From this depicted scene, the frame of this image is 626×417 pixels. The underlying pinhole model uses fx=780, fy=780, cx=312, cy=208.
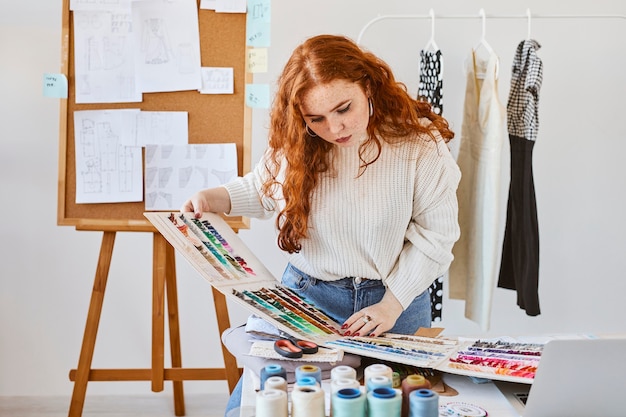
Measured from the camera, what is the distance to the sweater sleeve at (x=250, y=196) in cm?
177

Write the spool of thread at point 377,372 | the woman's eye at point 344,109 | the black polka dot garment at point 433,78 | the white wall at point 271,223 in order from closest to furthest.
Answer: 1. the spool of thread at point 377,372
2. the woman's eye at point 344,109
3. the black polka dot garment at point 433,78
4. the white wall at point 271,223

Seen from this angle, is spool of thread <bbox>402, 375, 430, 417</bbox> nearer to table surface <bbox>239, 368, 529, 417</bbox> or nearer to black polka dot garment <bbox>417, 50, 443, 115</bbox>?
table surface <bbox>239, 368, 529, 417</bbox>

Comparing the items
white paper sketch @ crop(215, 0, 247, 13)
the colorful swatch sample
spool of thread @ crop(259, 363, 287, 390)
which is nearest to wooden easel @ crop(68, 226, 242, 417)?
white paper sketch @ crop(215, 0, 247, 13)

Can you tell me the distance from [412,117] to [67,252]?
1665 mm

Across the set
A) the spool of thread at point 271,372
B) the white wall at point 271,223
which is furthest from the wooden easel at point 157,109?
the spool of thread at point 271,372

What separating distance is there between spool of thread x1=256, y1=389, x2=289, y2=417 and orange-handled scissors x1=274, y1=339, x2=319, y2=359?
0.89 ft

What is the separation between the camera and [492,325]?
2.92 m

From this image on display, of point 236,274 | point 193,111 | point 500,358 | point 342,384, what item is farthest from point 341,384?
point 193,111

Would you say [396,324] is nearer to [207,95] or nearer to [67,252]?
[207,95]

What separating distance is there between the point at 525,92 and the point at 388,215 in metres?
1.01

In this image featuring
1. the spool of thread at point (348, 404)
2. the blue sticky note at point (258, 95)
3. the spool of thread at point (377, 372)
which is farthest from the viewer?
the blue sticky note at point (258, 95)

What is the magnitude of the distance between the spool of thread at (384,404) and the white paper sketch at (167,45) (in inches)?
61.2

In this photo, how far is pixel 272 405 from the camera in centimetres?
100

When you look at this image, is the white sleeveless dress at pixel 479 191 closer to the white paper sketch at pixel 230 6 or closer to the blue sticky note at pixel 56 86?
the white paper sketch at pixel 230 6
